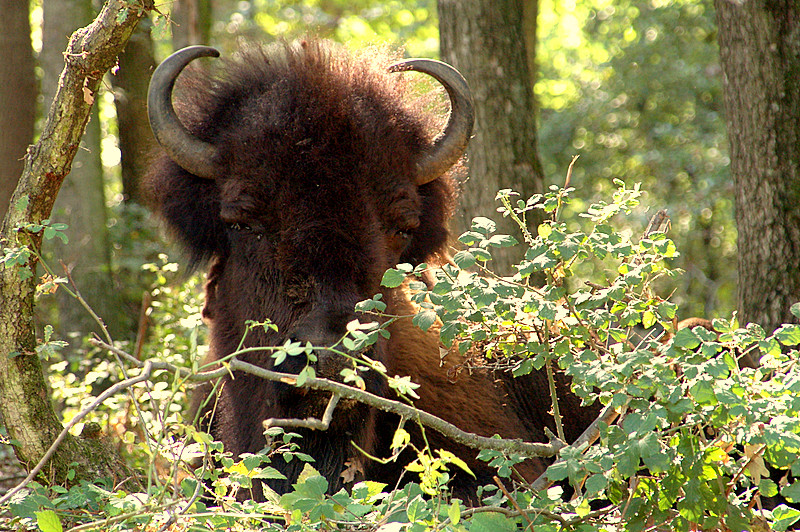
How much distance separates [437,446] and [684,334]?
1929mm

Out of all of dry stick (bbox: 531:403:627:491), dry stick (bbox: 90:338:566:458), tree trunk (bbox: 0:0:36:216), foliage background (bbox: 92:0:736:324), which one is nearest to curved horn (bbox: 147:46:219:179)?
dry stick (bbox: 90:338:566:458)

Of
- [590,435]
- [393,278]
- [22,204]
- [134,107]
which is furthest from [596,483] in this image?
[134,107]

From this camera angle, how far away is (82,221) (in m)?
7.77

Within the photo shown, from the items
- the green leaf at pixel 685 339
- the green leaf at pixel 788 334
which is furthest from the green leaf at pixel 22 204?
the green leaf at pixel 788 334

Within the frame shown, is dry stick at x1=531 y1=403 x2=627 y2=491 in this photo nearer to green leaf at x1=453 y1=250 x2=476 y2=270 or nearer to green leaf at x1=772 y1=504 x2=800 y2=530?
green leaf at x1=772 y1=504 x2=800 y2=530

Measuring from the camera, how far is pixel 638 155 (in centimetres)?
1275

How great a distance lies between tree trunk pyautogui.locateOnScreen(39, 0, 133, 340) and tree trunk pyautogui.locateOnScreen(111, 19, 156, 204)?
984 mm

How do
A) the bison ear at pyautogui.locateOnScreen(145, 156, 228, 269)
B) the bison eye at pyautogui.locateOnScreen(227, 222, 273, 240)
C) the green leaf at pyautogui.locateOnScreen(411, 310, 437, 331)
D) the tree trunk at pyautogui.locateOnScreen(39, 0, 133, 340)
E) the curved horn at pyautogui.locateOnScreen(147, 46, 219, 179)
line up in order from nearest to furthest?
the green leaf at pyautogui.locateOnScreen(411, 310, 437, 331)
the bison eye at pyautogui.locateOnScreen(227, 222, 273, 240)
the curved horn at pyautogui.locateOnScreen(147, 46, 219, 179)
the bison ear at pyautogui.locateOnScreen(145, 156, 228, 269)
the tree trunk at pyautogui.locateOnScreen(39, 0, 133, 340)

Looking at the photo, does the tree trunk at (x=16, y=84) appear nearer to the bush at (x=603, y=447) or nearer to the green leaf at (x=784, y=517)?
the bush at (x=603, y=447)

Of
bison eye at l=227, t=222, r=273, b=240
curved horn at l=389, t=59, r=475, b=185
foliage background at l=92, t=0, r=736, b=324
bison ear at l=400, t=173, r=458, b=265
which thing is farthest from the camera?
foliage background at l=92, t=0, r=736, b=324

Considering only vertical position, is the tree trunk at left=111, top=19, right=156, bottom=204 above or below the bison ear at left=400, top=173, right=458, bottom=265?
above

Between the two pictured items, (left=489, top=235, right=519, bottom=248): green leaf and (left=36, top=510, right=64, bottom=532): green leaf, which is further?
(left=489, top=235, right=519, bottom=248): green leaf

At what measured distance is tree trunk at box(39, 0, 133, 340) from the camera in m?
7.29

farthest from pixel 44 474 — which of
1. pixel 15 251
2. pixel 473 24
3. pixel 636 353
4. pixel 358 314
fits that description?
pixel 473 24
